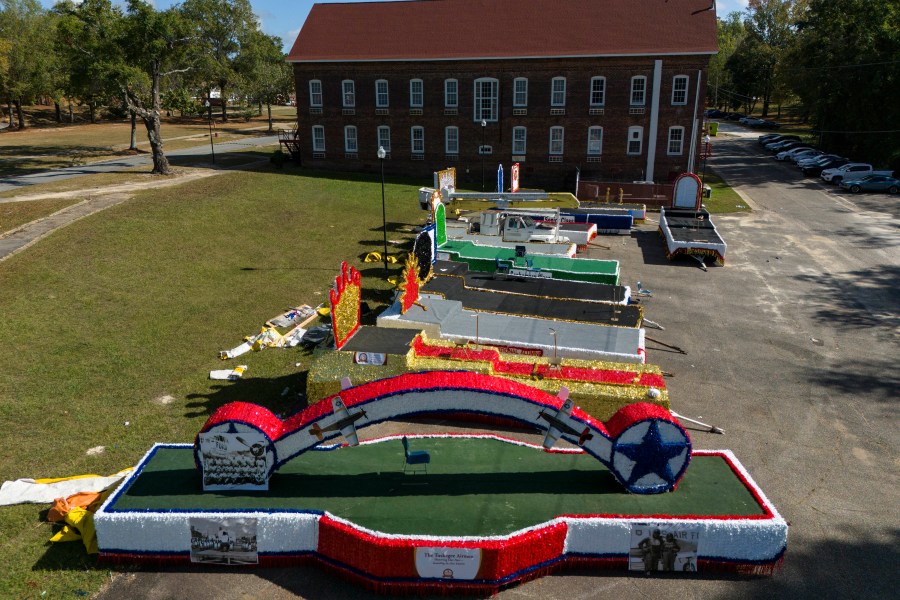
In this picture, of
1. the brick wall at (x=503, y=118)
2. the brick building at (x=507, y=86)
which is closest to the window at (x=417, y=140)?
the brick building at (x=507, y=86)

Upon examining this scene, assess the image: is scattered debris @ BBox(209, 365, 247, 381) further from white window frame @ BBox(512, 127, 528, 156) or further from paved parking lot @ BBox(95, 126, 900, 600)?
white window frame @ BBox(512, 127, 528, 156)

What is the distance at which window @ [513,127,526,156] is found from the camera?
154 feet

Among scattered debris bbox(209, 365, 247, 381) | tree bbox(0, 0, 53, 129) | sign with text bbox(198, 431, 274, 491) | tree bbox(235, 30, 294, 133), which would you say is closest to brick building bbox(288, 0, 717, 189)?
tree bbox(235, 30, 294, 133)

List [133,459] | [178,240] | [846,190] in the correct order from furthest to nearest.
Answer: [846,190] → [178,240] → [133,459]

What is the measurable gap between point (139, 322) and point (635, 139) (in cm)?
3575

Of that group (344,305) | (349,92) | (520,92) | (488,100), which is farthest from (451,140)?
(344,305)

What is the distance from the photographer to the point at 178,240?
2784cm

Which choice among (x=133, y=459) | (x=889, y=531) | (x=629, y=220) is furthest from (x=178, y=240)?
(x=889, y=531)

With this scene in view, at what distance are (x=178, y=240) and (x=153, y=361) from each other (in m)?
12.0

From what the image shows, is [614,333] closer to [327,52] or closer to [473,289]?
[473,289]

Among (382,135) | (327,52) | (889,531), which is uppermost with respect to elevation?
(327,52)

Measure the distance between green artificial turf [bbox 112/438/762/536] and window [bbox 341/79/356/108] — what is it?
4138 cm

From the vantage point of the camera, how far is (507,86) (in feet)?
152

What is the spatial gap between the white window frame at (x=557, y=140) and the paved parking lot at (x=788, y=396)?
46.0 feet
